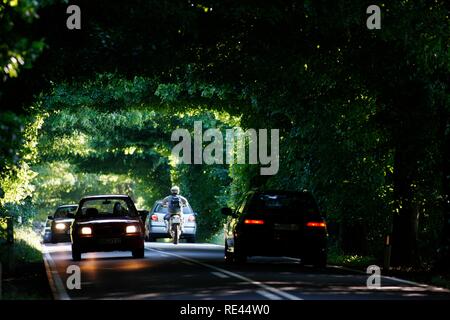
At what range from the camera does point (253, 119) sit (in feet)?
112

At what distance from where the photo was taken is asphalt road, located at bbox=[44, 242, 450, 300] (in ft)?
49.6

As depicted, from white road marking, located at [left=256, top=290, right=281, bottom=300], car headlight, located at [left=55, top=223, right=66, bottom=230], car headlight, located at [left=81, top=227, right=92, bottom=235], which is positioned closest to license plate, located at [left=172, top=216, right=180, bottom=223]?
car headlight, located at [left=55, top=223, right=66, bottom=230]

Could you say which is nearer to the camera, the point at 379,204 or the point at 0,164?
the point at 0,164

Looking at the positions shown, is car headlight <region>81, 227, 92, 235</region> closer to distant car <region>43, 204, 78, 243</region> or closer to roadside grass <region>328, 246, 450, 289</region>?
roadside grass <region>328, 246, 450, 289</region>

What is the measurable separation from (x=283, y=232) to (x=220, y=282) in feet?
16.1

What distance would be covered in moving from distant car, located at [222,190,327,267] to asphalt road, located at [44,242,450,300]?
357 mm

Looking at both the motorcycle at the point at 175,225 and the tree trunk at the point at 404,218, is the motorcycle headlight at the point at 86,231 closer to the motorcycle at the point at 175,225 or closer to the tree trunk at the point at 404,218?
the tree trunk at the point at 404,218

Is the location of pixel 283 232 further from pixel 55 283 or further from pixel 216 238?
pixel 216 238

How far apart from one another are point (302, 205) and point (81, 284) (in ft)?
21.8

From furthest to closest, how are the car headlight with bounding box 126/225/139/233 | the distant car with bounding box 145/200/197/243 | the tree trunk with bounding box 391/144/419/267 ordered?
1. the distant car with bounding box 145/200/197/243
2. the car headlight with bounding box 126/225/139/233
3. the tree trunk with bounding box 391/144/419/267

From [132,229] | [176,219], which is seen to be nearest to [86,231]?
[132,229]

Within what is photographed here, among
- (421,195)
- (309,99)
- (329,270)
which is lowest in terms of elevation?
(329,270)
